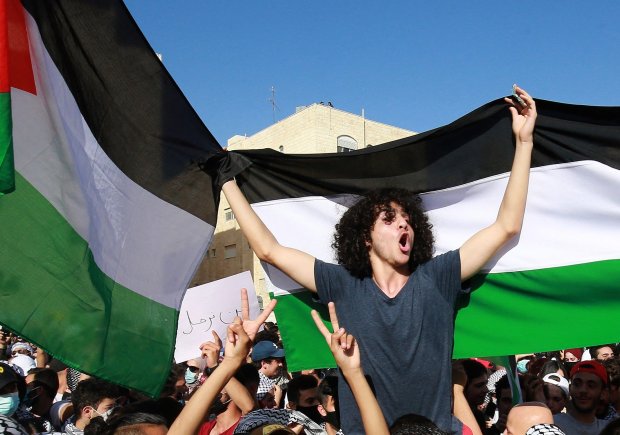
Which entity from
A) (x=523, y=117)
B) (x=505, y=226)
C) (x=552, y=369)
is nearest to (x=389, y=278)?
(x=505, y=226)

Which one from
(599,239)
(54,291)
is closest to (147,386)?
(54,291)

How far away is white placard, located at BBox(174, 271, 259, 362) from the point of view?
21.0ft

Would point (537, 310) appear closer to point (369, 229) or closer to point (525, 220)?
point (525, 220)

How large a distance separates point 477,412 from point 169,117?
10.3 ft

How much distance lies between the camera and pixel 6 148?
2.42m

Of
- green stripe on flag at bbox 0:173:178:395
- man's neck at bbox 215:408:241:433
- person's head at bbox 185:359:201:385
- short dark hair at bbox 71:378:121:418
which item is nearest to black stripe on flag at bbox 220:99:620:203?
green stripe on flag at bbox 0:173:178:395

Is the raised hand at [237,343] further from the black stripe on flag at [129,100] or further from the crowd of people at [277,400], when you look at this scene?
the black stripe on flag at [129,100]

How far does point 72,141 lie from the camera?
115 inches

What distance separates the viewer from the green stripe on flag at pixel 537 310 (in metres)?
3.28

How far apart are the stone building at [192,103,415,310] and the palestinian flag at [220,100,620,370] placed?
27.8 meters

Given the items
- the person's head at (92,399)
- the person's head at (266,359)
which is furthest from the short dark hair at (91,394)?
the person's head at (266,359)

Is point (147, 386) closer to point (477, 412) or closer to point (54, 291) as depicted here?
point (54, 291)

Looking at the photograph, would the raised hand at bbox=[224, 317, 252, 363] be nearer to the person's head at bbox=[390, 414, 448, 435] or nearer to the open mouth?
the person's head at bbox=[390, 414, 448, 435]

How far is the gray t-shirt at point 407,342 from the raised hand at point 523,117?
0.75 meters
